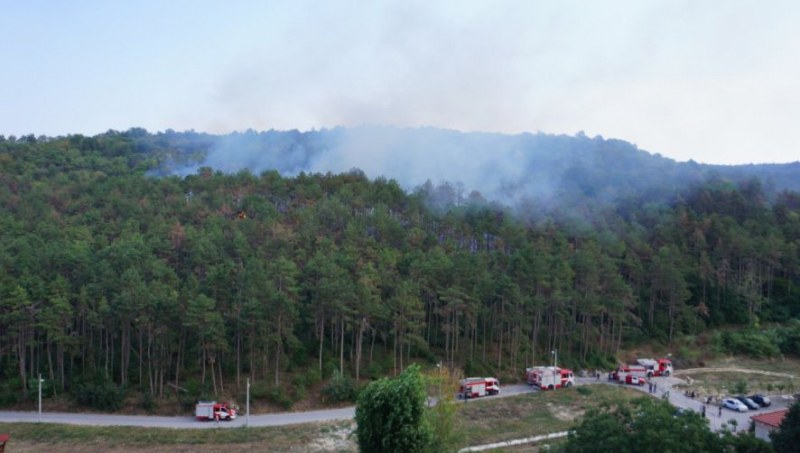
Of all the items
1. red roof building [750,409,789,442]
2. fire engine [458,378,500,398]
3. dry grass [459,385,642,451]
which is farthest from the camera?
fire engine [458,378,500,398]

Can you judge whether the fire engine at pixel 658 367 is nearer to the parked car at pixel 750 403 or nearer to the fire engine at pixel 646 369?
the fire engine at pixel 646 369

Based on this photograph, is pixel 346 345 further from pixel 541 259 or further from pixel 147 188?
pixel 147 188

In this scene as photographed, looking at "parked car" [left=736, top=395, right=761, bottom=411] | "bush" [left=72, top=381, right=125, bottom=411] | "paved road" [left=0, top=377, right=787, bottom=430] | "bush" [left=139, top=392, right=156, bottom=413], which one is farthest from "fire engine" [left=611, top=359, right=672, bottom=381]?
"bush" [left=72, top=381, right=125, bottom=411]

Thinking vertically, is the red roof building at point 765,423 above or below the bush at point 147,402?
above

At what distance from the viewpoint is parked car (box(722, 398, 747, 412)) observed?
3419 cm

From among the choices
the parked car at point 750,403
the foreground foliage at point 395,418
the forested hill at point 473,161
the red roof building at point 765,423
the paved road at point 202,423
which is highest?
the forested hill at point 473,161

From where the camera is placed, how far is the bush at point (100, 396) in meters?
32.3

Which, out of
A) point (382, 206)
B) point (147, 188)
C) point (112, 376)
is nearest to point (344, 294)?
point (112, 376)

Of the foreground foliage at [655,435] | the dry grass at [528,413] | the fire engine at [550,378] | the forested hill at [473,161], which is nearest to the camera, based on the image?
the foreground foliage at [655,435]

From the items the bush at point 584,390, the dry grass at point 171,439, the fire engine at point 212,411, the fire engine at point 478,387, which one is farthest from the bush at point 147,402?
the bush at point 584,390

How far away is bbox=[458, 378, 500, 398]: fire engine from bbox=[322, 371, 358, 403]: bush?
6.38m

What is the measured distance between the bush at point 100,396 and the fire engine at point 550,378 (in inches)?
967

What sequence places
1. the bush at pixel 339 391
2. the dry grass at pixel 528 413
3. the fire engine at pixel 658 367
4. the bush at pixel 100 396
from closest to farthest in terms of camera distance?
1. the dry grass at pixel 528 413
2. the bush at pixel 100 396
3. the bush at pixel 339 391
4. the fire engine at pixel 658 367

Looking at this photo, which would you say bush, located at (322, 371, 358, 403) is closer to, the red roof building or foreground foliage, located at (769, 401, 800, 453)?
the red roof building
